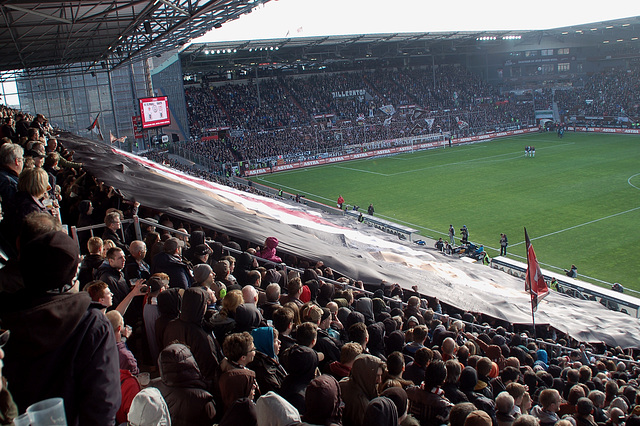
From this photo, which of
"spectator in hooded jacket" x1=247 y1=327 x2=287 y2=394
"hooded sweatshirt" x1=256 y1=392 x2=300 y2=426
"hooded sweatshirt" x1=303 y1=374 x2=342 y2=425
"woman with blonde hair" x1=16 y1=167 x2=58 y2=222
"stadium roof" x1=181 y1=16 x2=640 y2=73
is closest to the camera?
"hooded sweatshirt" x1=256 y1=392 x2=300 y2=426

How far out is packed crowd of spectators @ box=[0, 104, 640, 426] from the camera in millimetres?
2736

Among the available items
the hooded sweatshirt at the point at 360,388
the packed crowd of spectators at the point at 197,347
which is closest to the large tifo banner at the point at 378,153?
the packed crowd of spectators at the point at 197,347

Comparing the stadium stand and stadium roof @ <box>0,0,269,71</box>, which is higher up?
stadium roof @ <box>0,0,269,71</box>

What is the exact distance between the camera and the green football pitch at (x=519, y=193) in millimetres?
25359

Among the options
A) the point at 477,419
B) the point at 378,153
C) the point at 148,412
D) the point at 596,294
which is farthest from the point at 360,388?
the point at 378,153

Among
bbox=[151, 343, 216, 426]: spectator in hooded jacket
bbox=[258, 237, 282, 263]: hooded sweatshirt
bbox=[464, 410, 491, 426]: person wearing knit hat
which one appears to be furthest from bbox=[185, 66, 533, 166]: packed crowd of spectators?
bbox=[464, 410, 491, 426]: person wearing knit hat

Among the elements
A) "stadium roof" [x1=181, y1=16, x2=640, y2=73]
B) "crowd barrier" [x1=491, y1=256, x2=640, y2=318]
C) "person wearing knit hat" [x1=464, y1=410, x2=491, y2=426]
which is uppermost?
"stadium roof" [x1=181, y1=16, x2=640, y2=73]

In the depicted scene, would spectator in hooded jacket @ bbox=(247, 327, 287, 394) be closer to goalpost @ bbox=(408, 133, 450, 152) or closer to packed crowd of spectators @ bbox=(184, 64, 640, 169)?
packed crowd of spectators @ bbox=(184, 64, 640, 169)

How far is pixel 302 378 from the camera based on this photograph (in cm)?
415

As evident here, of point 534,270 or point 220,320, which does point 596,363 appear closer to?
point 534,270

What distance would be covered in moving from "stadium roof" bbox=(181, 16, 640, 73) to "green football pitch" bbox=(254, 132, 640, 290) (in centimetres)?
1396

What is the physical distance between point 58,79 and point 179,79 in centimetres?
1504

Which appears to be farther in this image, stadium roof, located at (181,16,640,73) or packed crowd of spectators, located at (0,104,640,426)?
stadium roof, located at (181,16,640,73)

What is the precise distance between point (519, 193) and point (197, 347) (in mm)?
34938
